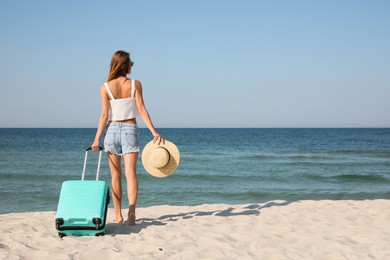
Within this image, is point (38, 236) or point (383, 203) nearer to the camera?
point (38, 236)

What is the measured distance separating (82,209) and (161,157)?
121cm

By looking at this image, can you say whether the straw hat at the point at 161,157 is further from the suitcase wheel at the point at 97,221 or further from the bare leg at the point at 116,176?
the suitcase wheel at the point at 97,221

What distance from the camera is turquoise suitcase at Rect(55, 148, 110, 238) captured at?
4184 millimetres

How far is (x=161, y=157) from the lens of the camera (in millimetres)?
4973

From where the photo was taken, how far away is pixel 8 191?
34.4ft

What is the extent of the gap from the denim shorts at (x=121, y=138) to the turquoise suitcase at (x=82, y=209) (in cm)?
46

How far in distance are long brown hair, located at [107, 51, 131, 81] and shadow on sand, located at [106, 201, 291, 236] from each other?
6.09ft

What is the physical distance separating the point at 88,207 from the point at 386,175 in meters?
13.2

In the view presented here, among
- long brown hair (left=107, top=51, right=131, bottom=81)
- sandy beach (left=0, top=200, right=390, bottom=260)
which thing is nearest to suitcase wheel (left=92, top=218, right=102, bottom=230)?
sandy beach (left=0, top=200, right=390, bottom=260)

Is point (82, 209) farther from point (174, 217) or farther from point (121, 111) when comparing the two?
point (174, 217)

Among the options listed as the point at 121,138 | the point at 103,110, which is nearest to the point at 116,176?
the point at 121,138

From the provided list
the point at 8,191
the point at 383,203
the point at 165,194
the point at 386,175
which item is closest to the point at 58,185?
the point at 8,191

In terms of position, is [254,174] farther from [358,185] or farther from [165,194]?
[165,194]

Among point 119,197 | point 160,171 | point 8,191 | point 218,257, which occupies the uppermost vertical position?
point 160,171
